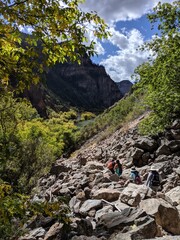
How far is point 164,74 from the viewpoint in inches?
735

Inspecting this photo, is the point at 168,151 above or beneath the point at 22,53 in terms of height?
beneath

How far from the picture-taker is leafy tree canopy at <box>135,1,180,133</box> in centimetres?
1860

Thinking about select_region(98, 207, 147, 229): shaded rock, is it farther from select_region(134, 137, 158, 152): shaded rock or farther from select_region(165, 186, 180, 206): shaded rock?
select_region(134, 137, 158, 152): shaded rock

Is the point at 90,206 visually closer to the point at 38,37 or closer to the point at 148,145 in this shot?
the point at 38,37

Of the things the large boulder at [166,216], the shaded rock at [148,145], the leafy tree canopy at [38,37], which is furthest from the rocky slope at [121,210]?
the leafy tree canopy at [38,37]

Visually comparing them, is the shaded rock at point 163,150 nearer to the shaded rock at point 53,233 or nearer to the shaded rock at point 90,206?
the shaded rock at point 90,206

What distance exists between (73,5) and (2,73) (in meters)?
1.37

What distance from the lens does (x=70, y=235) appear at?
7.92 meters

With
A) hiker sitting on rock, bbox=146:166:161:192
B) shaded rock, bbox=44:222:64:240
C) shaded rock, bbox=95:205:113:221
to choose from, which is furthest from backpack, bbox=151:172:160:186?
shaded rock, bbox=44:222:64:240

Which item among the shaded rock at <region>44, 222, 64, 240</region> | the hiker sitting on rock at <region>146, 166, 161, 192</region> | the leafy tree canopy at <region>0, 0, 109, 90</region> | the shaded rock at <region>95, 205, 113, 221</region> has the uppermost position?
the leafy tree canopy at <region>0, 0, 109, 90</region>

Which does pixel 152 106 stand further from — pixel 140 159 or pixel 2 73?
pixel 2 73

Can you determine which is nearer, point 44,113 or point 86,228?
point 86,228

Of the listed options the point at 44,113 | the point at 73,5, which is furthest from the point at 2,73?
the point at 44,113

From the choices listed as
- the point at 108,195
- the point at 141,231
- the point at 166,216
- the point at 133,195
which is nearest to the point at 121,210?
the point at 133,195
